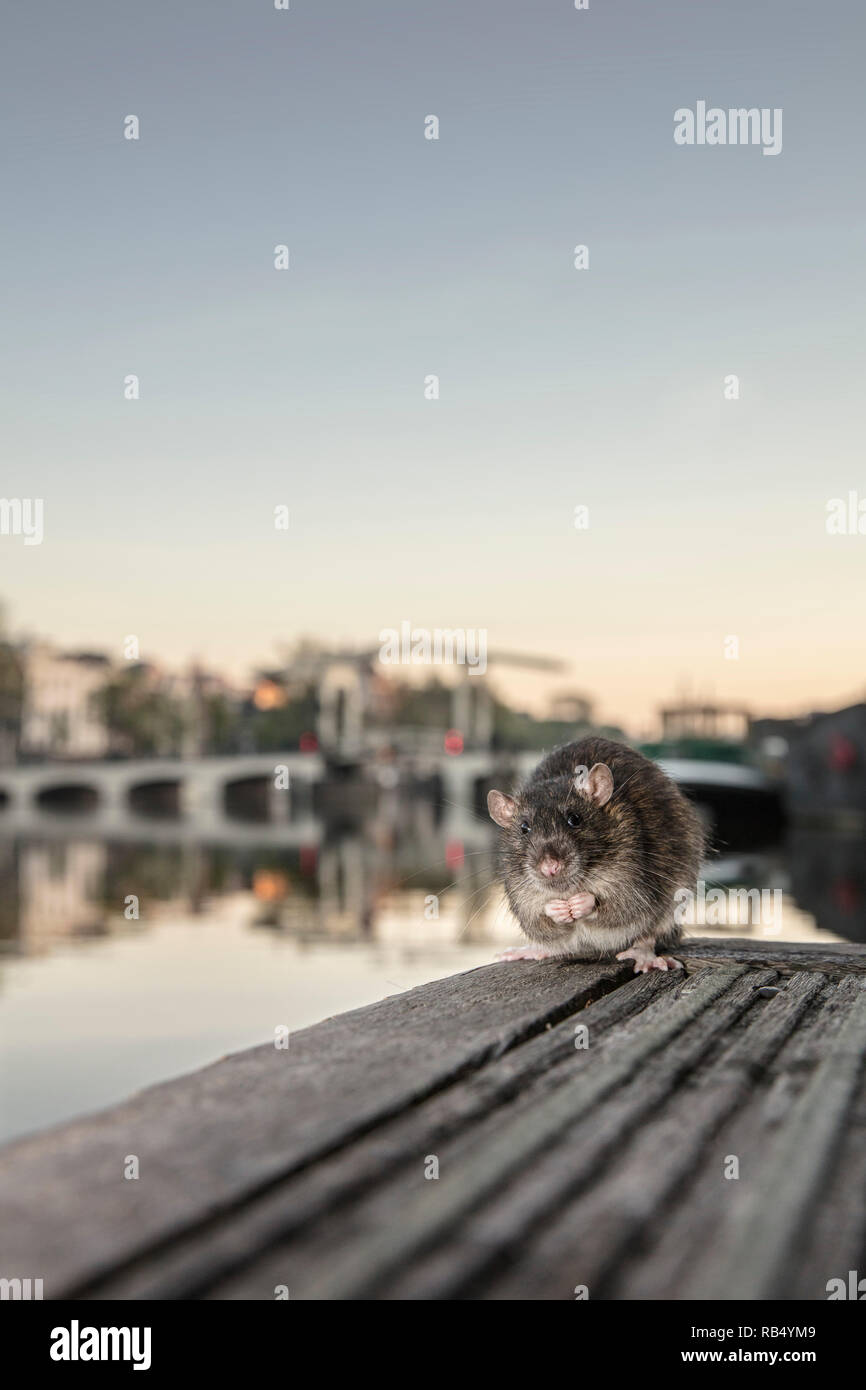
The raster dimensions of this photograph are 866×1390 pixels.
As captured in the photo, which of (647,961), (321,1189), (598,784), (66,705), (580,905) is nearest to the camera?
(321,1189)

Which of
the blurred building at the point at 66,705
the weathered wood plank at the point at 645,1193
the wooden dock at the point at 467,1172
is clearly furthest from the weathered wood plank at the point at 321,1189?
Result: the blurred building at the point at 66,705

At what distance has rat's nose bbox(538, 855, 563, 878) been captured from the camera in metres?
3.66

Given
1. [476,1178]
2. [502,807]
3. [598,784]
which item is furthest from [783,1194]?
[502,807]

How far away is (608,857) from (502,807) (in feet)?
1.44

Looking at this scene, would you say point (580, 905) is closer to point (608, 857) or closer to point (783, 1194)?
point (608, 857)

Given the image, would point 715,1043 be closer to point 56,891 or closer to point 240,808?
point 56,891

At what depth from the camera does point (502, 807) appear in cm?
398

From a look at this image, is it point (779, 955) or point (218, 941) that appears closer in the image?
point (779, 955)

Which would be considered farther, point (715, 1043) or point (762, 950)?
point (762, 950)

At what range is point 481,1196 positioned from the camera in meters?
1.55

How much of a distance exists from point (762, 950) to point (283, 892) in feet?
124

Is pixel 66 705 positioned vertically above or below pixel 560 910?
above
